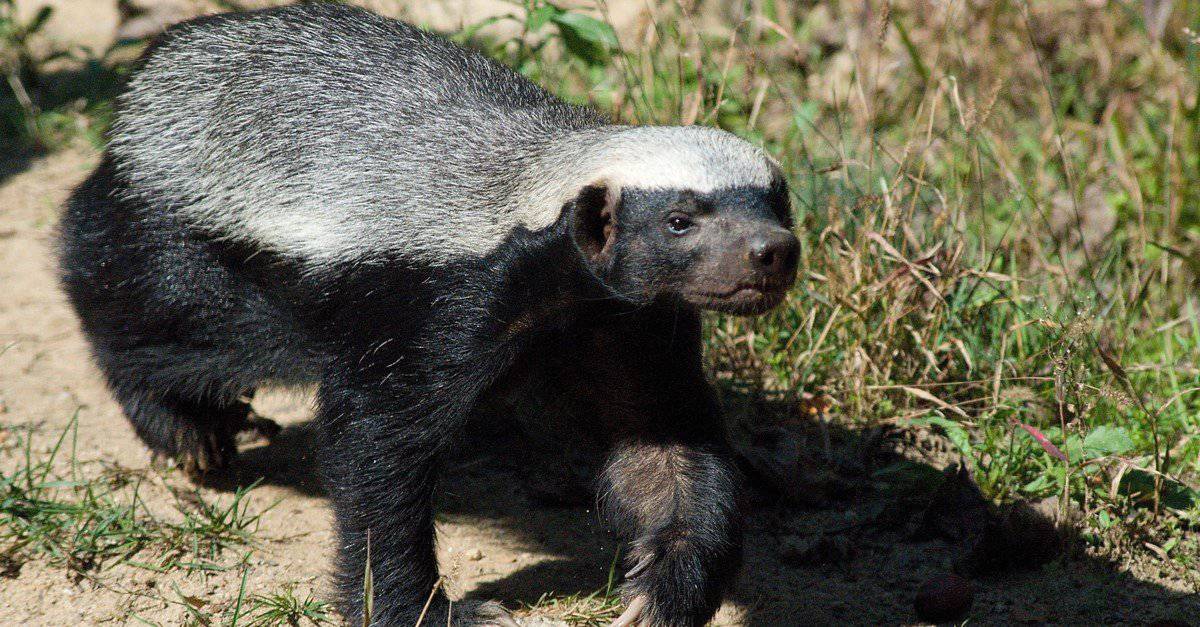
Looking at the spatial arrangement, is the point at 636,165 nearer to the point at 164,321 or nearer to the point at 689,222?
the point at 689,222

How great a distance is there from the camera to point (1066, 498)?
367 centimetres

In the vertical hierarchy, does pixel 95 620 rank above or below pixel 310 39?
below

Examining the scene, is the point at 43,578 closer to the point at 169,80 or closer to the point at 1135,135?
the point at 169,80

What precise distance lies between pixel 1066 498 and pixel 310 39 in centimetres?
295

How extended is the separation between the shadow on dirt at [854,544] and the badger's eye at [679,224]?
134 cm

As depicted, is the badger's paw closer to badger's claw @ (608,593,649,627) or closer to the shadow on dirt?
badger's claw @ (608,593,649,627)

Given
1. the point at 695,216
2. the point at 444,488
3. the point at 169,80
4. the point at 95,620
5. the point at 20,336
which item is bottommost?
the point at 20,336

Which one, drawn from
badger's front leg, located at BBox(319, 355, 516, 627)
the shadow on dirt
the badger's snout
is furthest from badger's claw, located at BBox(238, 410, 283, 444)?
the badger's snout

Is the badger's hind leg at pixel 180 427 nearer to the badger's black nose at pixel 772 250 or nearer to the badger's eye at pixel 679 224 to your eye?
the badger's eye at pixel 679 224

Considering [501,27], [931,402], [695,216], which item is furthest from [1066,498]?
[501,27]

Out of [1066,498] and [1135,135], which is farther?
[1135,135]

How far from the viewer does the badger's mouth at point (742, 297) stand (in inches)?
114

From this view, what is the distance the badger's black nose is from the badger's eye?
0.19 metres

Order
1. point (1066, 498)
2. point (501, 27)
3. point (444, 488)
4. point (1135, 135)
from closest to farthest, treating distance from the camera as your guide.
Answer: point (1066, 498) < point (444, 488) < point (1135, 135) < point (501, 27)
